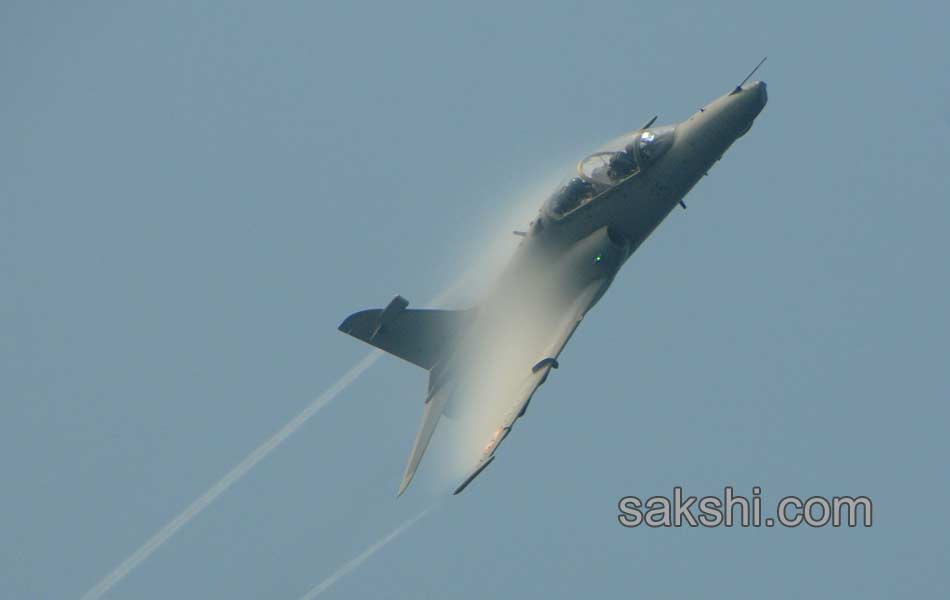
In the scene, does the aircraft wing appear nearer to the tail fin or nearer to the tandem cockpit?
the tandem cockpit

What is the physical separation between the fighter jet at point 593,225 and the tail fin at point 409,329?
1.45m

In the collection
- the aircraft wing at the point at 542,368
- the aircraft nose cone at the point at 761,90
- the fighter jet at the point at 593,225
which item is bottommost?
the aircraft wing at the point at 542,368

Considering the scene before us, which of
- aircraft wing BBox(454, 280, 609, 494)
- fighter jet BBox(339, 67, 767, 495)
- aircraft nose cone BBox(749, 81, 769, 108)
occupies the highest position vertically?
aircraft nose cone BBox(749, 81, 769, 108)

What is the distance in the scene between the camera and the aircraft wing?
110 ft

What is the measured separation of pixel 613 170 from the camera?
36.3 meters

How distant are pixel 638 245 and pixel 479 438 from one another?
20.1 feet

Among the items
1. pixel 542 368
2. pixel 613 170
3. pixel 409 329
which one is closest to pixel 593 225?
pixel 613 170

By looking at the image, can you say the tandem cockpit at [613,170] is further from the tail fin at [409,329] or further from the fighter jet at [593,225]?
the tail fin at [409,329]

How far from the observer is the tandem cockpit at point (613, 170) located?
3619 cm

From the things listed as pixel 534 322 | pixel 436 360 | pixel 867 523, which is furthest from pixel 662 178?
pixel 867 523

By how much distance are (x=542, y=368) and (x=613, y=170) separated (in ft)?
17.1

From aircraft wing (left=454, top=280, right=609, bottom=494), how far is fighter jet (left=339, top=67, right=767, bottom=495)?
0.11 feet

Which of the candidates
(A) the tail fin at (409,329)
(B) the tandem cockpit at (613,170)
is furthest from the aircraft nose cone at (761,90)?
(A) the tail fin at (409,329)

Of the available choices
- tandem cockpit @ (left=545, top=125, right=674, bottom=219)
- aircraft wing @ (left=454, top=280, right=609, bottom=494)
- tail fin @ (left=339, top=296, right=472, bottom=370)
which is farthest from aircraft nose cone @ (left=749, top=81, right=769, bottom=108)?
tail fin @ (left=339, top=296, right=472, bottom=370)
